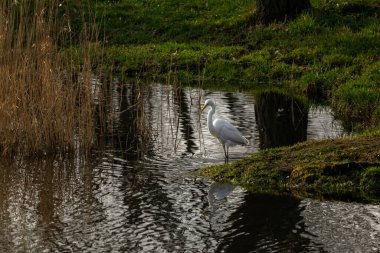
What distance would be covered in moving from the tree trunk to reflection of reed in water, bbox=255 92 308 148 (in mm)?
4261

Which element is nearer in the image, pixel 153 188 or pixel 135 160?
pixel 153 188

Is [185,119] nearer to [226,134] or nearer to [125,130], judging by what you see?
[125,130]

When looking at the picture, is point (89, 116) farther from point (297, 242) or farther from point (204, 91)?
point (204, 91)

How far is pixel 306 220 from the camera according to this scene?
924cm

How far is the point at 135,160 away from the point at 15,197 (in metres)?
2.35

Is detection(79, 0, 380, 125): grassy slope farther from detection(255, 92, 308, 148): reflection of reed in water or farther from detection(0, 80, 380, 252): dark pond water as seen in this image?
detection(0, 80, 380, 252): dark pond water

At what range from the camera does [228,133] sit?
12.3m

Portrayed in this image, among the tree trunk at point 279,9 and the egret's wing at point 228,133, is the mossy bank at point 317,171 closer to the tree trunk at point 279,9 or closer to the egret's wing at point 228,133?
the egret's wing at point 228,133

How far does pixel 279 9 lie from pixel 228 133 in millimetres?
9651

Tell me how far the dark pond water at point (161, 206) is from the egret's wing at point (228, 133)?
0.30m

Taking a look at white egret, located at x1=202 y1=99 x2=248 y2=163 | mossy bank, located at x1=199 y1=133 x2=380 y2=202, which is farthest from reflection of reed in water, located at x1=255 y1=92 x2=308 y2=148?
mossy bank, located at x1=199 y1=133 x2=380 y2=202

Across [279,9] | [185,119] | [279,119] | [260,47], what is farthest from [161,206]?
[279,9]

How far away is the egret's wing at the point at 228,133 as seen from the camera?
1229cm

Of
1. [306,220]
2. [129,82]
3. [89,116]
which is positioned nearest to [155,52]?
[129,82]
